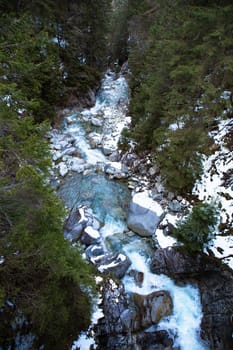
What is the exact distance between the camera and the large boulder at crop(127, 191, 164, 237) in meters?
7.53

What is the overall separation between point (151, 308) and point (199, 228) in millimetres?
2341

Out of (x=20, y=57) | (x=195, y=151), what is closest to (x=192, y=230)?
(x=195, y=151)

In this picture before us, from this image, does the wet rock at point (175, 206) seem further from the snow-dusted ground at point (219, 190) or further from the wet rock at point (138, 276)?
the wet rock at point (138, 276)

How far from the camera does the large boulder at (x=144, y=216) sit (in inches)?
297

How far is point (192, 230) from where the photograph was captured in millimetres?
6355

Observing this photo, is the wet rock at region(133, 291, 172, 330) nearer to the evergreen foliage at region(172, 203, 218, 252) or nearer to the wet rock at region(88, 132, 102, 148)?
the evergreen foliage at region(172, 203, 218, 252)

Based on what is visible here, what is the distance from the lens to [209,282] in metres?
6.19

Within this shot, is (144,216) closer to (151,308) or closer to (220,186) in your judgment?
(220,186)

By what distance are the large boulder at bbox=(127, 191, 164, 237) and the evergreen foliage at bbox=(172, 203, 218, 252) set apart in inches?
46.1

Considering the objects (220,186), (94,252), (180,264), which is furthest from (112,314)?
(220,186)

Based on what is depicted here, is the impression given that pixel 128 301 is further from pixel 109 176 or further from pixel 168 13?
pixel 168 13

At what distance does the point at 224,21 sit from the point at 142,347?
897 centimetres

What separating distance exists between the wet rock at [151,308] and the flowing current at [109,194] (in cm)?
14

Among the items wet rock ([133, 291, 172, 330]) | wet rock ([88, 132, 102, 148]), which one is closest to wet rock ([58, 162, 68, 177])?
wet rock ([88, 132, 102, 148])
